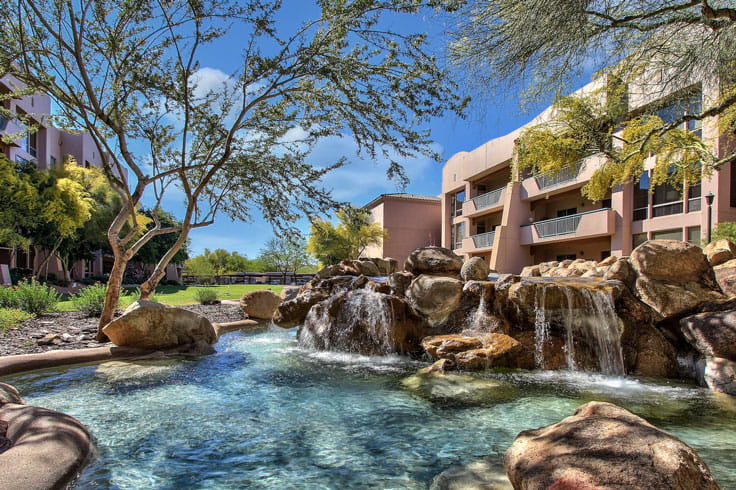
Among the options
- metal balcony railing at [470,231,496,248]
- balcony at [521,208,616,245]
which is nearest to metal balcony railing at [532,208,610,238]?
balcony at [521,208,616,245]

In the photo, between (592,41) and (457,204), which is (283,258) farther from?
(592,41)

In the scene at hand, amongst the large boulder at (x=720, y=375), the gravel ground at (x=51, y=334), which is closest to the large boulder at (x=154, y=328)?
the gravel ground at (x=51, y=334)

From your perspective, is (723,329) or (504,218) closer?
(723,329)

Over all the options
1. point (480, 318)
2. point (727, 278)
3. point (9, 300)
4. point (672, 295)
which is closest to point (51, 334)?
point (9, 300)

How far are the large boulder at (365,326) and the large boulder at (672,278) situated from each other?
17.2ft

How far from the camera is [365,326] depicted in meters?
10.0

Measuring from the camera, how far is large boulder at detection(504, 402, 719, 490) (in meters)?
2.40

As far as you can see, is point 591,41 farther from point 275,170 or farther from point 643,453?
point 275,170

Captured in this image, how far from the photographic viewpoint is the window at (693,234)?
58.6 ft

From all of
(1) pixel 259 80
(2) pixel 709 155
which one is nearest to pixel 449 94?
(1) pixel 259 80

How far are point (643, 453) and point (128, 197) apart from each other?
1008cm

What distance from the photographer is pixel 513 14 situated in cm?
549

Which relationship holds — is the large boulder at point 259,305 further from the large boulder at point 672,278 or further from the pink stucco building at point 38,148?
the pink stucco building at point 38,148

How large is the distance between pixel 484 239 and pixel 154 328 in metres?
25.9
